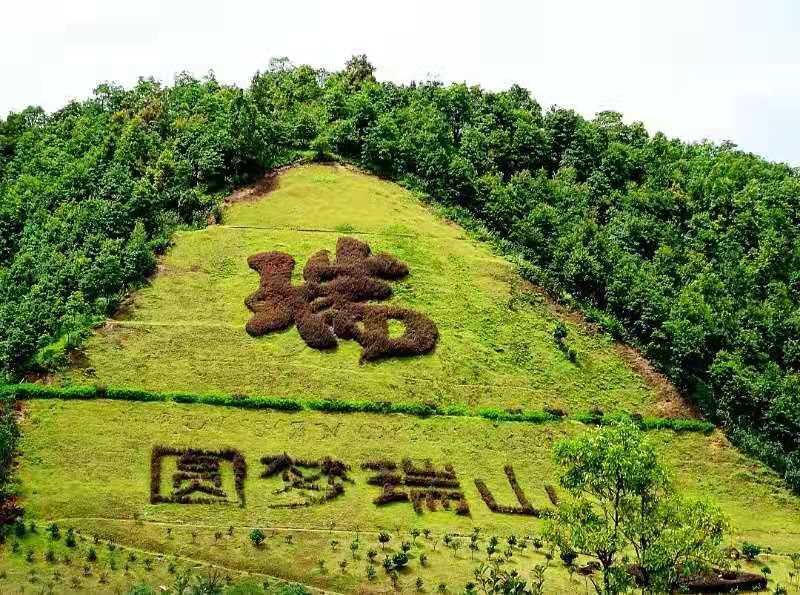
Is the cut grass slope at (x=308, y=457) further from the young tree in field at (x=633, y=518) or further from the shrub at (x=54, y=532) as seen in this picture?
the young tree in field at (x=633, y=518)

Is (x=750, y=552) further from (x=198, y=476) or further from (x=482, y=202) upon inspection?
(x=482, y=202)

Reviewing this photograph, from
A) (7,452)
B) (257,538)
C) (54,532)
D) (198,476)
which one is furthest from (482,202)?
(54,532)

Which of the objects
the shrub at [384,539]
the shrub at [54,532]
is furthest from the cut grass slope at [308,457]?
the shrub at [384,539]

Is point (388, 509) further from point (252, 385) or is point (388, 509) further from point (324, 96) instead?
point (324, 96)

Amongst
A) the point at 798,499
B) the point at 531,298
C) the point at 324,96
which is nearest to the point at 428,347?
the point at 531,298

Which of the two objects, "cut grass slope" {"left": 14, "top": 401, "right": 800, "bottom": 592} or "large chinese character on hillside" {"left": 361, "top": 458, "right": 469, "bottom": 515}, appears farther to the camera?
"large chinese character on hillside" {"left": 361, "top": 458, "right": 469, "bottom": 515}

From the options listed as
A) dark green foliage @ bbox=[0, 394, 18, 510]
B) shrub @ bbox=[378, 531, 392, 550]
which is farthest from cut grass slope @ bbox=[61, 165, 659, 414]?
shrub @ bbox=[378, 531, 392, 550]

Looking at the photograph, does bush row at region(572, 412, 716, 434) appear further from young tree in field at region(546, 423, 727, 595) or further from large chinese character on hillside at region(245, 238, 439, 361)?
young tree in field at region(546, 423, 727, 595)
